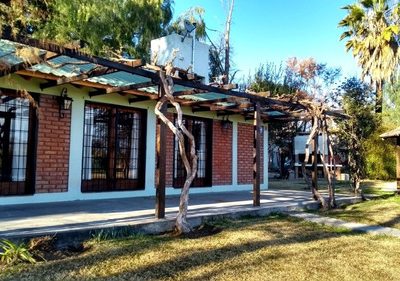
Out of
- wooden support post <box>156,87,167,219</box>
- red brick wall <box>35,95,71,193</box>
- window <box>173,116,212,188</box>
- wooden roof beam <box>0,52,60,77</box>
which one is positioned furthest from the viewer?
window <box>173,116,212,188</box>

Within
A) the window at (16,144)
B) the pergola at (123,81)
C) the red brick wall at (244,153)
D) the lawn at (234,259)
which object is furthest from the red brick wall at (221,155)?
the lawn at (234,259)

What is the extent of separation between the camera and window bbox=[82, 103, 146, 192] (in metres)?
9.72

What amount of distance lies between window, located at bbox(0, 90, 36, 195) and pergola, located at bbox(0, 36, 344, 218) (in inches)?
29.4

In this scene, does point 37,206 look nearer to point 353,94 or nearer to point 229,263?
point 229,263

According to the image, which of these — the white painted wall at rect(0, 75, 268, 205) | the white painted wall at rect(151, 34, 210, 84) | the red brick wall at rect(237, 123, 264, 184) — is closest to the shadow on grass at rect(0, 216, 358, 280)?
the white painted wall at rect(0, 75, 268, 205)

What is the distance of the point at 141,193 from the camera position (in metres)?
10.6

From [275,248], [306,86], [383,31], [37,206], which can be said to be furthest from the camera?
[306,86]

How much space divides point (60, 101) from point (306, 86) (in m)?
26.0

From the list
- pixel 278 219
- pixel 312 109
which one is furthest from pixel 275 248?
pixel 312 109

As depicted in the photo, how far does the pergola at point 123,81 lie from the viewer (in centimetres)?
578

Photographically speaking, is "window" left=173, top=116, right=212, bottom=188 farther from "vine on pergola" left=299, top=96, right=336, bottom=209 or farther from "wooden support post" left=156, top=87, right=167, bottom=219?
"wooden support post" left=156, top=87, right=167, bottom=219

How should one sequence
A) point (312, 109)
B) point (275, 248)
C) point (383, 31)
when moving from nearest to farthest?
point (275, 248)
point (312, 109)
point (383, 31)

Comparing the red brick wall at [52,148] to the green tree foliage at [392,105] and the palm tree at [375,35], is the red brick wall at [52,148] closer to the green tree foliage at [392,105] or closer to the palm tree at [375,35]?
the palm tree at [375,35]

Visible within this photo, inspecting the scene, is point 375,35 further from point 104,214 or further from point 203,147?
point 104,214
